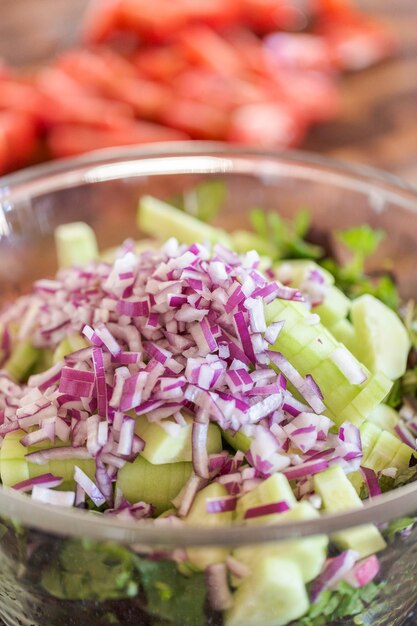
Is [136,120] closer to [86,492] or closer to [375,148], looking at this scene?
[375,148]

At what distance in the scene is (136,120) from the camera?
2.42 metres

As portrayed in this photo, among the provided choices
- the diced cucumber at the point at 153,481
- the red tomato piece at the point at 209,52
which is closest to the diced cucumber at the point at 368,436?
the diced cucumber at the point at 153,481

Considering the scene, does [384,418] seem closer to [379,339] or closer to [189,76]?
[379,339]

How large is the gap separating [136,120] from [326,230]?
1089 millimetres

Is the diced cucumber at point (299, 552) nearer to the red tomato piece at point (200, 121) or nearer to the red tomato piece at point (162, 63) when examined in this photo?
the red tomato piece at point (200, 121)

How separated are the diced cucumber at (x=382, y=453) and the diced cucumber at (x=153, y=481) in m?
0.22

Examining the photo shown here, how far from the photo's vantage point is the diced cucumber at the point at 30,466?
0.90 m

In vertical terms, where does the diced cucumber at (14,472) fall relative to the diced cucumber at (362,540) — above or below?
above

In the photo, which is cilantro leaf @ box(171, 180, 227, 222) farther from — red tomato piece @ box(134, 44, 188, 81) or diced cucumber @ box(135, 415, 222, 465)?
red tomato piece @ box(134, 44, 188, 81)

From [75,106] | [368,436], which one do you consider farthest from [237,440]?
[75,106]

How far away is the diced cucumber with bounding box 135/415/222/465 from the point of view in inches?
34.6

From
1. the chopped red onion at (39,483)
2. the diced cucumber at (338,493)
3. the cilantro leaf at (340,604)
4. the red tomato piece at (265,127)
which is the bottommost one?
the cilantro leaf at (340,604)

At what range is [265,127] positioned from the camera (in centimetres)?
224

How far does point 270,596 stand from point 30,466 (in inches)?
12.4
